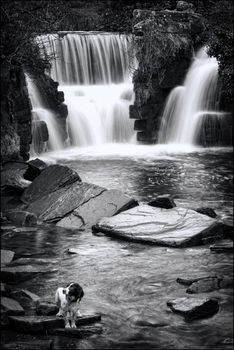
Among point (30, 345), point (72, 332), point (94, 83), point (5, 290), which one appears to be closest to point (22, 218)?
point (5, 290)

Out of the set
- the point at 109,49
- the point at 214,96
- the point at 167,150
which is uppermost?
the point at 109,49

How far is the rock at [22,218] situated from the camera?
43.6 ft

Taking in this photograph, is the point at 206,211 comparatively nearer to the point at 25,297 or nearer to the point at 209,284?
the point at 209,284

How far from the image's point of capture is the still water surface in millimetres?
8180

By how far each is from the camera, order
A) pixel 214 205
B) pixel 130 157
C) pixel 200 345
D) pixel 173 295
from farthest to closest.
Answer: pixel 130 157, pixel 214 205, pixel 173 295, pixel 200 345

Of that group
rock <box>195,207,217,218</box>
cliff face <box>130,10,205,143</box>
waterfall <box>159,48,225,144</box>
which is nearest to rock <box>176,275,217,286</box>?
rock <box>195,207,217,218</box>

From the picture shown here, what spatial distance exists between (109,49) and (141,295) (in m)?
18.4

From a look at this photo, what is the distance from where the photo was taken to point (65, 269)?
34.9 feet

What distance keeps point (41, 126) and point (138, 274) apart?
1241cm

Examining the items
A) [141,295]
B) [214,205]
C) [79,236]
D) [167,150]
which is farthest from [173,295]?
[167,150]

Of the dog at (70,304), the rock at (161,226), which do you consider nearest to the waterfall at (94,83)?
the rock at (161,226)

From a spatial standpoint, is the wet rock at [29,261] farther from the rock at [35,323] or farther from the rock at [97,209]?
the rock at [35,323]

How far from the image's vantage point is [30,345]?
775 cm

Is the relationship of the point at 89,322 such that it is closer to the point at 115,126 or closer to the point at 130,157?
the point at 130,157
